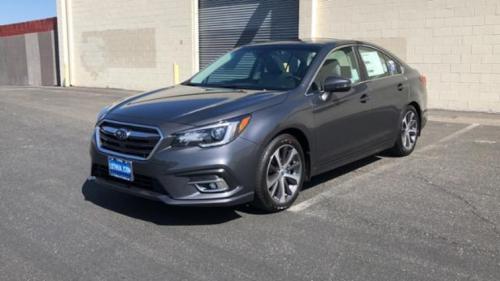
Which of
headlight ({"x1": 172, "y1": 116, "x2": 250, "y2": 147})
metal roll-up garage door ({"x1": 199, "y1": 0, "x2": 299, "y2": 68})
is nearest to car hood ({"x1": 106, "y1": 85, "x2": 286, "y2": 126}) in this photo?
headlight ({"x1": 172, "y1": 116, "x2": 250, "y2": 147})

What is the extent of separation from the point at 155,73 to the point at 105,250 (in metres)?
17.3

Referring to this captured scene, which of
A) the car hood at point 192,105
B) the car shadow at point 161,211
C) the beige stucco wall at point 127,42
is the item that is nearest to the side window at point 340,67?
the car hood at point 192,105

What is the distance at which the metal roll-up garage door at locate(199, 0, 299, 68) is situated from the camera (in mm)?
16469

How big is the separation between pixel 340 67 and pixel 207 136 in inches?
85.5

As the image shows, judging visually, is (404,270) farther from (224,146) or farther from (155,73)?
(155,73)

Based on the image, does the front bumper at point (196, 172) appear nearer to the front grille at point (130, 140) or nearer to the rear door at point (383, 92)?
the front grille at point (130, 140)

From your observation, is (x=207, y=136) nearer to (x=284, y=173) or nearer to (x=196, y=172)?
(x=196, y=172)

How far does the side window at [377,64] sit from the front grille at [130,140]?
3012 mm

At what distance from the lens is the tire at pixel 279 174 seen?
482 centimetres

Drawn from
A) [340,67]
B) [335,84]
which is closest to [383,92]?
[340,67]

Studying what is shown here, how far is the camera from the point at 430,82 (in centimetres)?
1349

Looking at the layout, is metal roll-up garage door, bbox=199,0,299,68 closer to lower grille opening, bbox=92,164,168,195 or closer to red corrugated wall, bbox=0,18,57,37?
red corrugated wall, bbox=0,18,57,37

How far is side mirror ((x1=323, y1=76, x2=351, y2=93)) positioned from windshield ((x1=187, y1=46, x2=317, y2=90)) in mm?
260

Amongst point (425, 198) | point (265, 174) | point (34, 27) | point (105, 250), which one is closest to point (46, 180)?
point (105, 250)
